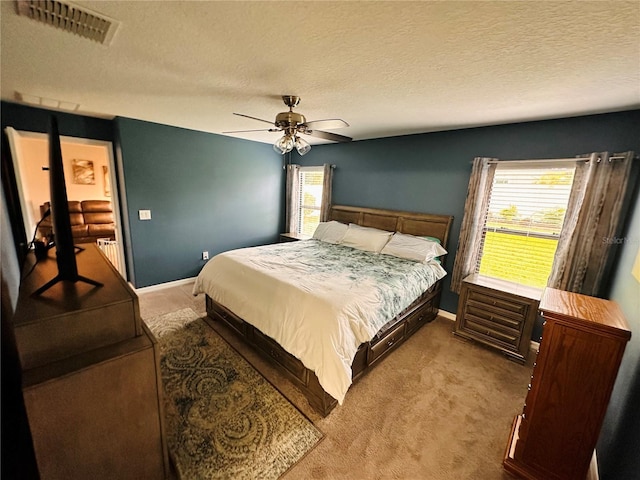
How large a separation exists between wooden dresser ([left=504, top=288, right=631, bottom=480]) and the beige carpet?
10.2 inches

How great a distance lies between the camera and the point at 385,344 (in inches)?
93.6

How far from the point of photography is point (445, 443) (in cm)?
169

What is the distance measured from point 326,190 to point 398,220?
4.74ft

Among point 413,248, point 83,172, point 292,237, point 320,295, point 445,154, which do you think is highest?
point 445,154

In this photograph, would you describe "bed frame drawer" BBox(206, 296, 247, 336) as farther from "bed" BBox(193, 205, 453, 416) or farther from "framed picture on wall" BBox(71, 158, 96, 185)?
"framed picture on wall" BBox(71, 158, 96, 185)

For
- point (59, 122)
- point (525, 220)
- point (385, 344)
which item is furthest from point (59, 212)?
point (525, 220)

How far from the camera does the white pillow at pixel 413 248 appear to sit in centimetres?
307

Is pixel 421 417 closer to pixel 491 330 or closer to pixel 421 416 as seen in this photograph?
pixel 421 416

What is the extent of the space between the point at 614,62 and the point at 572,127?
1282 millimetres

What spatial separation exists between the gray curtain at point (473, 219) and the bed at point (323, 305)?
239 mm

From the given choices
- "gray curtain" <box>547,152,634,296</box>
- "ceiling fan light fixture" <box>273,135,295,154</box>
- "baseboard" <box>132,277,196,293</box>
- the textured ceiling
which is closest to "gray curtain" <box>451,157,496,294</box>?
the textured ceiling

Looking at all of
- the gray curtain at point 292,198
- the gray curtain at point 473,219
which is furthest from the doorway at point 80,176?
the gray curtain at point 473,219

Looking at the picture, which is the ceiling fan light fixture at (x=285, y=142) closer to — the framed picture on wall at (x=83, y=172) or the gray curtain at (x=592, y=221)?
the gray curtain at (x=592, y=221)

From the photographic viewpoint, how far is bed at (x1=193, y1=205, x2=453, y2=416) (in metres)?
1.80
